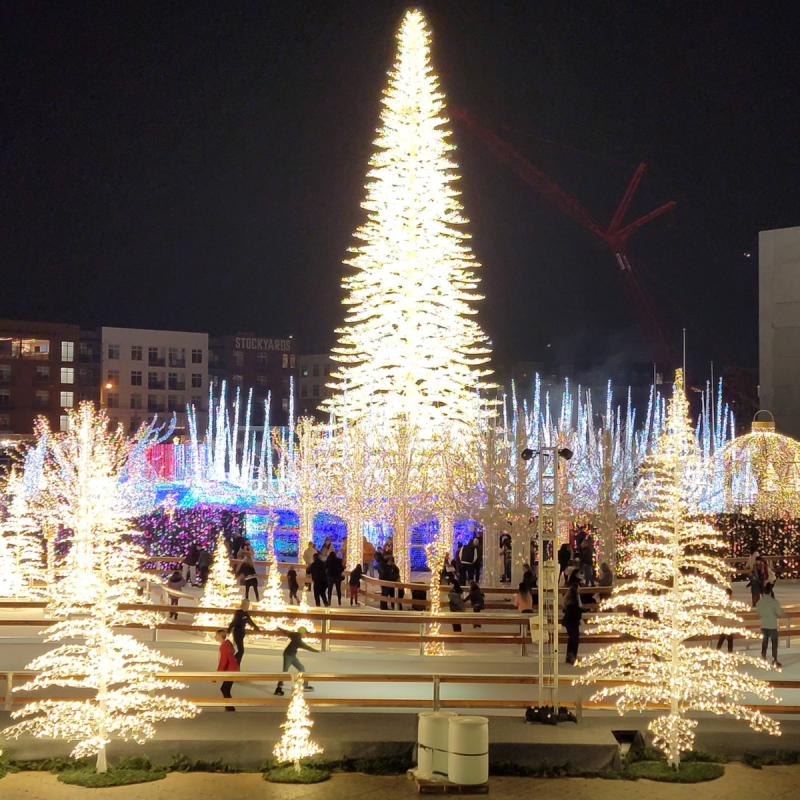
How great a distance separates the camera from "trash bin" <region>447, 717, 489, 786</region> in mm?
11883

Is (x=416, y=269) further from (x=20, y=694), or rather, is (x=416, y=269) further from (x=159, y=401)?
(x=159, y=401)

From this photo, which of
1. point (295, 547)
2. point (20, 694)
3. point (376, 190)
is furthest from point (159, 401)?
point (20, 694)

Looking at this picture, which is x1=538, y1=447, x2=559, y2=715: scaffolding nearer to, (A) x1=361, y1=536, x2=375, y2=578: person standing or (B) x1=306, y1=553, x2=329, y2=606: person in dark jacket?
(B) x1=306, y1=553, x2=329, y2=606: person in dark jacket

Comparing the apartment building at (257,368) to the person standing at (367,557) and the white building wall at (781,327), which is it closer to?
the white building wall at (781,327)

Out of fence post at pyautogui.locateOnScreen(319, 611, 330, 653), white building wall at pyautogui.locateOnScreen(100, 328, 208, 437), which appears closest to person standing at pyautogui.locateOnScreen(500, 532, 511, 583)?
fence post at pyautogui.locateOnScreen(319, 611, 330, 653)

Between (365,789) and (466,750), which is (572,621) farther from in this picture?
(365,789)

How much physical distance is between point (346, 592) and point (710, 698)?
15.3 meters

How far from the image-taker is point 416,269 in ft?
113

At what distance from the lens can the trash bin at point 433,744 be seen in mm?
12062

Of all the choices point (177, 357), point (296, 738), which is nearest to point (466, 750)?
point (296, 738)

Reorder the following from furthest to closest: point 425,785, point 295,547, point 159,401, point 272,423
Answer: point 272,423 → point 159,401 → point 295,547 → point 425,785

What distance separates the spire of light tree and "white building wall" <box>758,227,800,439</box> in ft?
88.6

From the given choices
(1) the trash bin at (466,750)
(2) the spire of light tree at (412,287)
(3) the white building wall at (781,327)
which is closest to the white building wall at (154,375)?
(3) the white building wall at (781,327)

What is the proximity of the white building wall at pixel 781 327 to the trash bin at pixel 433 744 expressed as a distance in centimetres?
4717
